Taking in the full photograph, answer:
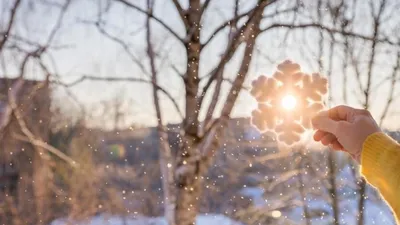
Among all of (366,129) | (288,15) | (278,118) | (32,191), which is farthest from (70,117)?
(366,129)

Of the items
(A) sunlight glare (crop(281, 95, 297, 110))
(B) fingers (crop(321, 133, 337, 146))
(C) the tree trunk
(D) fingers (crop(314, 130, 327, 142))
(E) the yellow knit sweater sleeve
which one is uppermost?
(C) the tree trunk

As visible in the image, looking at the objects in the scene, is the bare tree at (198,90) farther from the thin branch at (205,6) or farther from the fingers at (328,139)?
the fingers at (328,139)

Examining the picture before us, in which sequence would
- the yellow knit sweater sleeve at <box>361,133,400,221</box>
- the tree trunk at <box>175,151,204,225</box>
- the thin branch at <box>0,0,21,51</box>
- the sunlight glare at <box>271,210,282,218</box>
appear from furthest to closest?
the sunlight glare at <box>271,210,282,218</box> → the tree trunk at <box>175,151,204,225</box> → the thin branch at <box>0,0,21,51</box> → the yellow knit sweater sleeve at <box>361,133,400,221</box>

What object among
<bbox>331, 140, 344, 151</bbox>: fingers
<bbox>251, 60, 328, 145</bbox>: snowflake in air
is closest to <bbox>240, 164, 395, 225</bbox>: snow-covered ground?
<bbox>251, 60, 328, 145</bbox>: snowflake in air

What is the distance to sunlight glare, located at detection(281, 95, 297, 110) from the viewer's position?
83cm

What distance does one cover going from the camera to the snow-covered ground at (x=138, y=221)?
10.5 feet

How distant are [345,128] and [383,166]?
0.06 m

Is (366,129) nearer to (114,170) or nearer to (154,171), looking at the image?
(154,171)

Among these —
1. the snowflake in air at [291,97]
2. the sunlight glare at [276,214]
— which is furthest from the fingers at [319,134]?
the sunlight glare at [276,214]

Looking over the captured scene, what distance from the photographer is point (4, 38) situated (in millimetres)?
1953

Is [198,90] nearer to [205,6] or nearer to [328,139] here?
[205,6]

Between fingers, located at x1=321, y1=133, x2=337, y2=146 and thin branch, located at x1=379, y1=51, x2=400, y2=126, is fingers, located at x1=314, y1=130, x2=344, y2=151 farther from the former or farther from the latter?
thin branch, located at x1=379, y1=51, x2=400, y2=126

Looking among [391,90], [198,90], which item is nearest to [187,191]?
[198,90]

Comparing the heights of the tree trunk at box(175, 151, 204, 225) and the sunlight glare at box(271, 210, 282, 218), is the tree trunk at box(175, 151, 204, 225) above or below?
below
